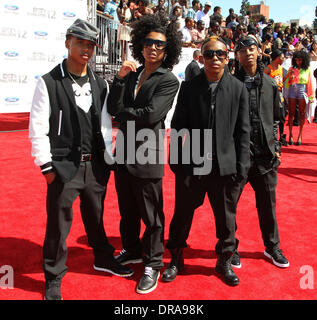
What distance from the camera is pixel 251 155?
3.25 meters

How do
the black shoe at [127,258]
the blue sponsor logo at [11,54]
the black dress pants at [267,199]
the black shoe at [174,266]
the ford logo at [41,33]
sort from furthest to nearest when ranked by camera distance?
the ford logo at [41,33], the blue sponsor logo at [11,54], the black shoe at [127,258], the black dress pants at [267,199], the black shoe at [174,266]

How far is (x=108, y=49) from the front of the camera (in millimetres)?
11148

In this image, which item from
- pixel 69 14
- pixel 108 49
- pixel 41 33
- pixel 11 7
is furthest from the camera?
pixel 108 49

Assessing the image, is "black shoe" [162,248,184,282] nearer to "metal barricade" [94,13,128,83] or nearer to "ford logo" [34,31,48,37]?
"ford logo" [34,31,48,37]

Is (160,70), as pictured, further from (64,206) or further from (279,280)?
(279,280)

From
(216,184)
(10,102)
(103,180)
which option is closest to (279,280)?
(216,184)

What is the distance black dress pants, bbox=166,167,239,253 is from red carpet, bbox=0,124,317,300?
1.24 feet

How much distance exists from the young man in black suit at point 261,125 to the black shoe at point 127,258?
1172mm

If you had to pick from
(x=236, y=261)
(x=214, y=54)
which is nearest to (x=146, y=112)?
(x=214, y=54)

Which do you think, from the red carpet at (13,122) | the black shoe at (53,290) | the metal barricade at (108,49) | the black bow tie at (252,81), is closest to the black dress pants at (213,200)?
the black bow tie at (252,81)
